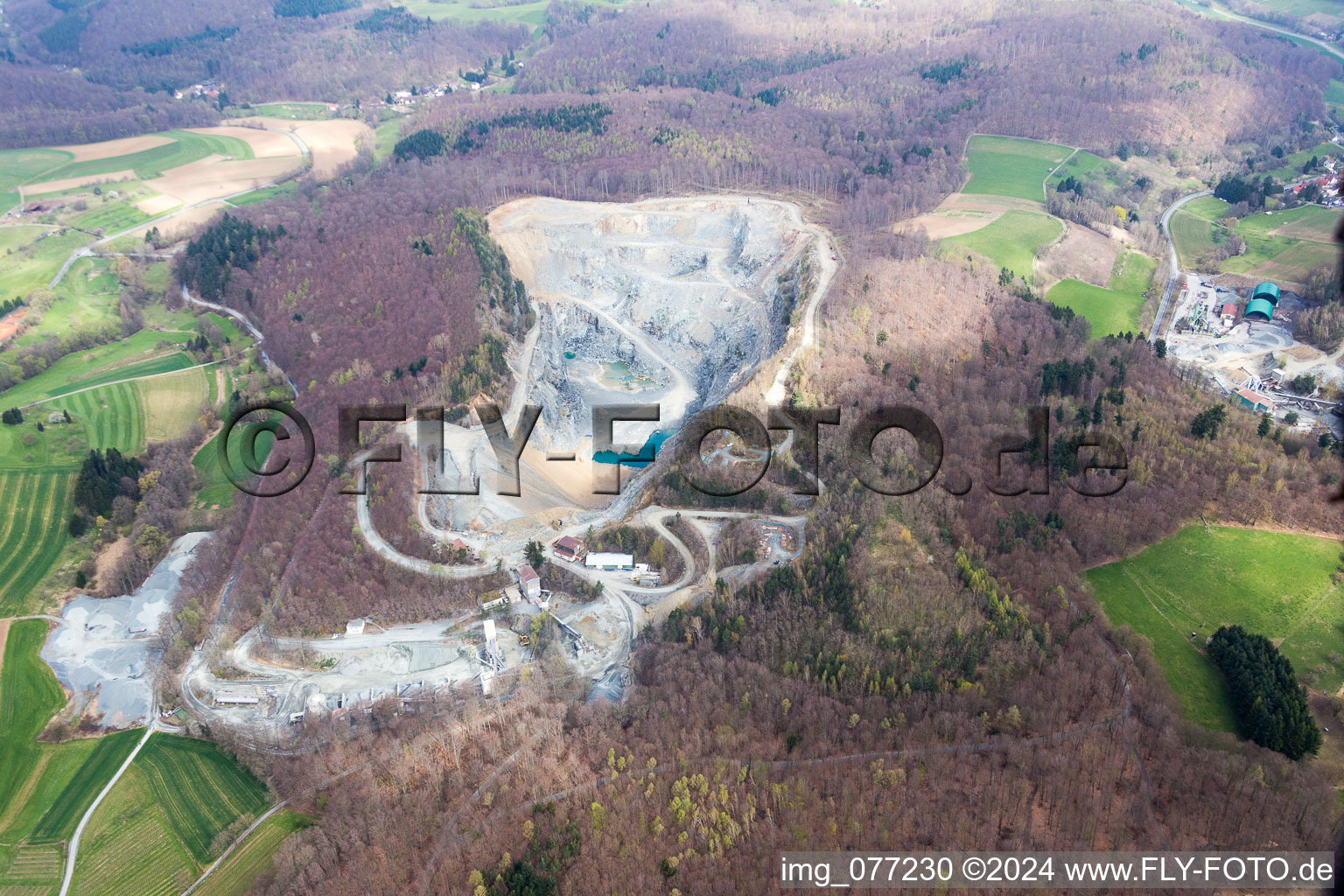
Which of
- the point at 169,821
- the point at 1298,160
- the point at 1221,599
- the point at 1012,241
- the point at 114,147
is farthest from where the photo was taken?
the point at 114,147

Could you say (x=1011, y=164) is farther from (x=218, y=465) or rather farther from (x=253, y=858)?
(x=253, y=858)

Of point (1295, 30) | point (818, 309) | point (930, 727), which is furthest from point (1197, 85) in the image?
point (930, 727)

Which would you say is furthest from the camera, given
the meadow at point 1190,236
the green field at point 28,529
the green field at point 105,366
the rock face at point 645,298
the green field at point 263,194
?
the green field at point 263,194

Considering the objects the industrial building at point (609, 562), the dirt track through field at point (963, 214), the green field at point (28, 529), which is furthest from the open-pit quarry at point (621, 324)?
the green field at point (28, 529)

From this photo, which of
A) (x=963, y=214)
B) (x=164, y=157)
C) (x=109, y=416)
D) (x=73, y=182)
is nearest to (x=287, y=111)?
(x=164, y=157)

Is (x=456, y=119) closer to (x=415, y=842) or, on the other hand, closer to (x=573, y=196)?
(x=573, y=196)

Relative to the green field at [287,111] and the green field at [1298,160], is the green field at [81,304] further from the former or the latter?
the green field at [1298,160]
